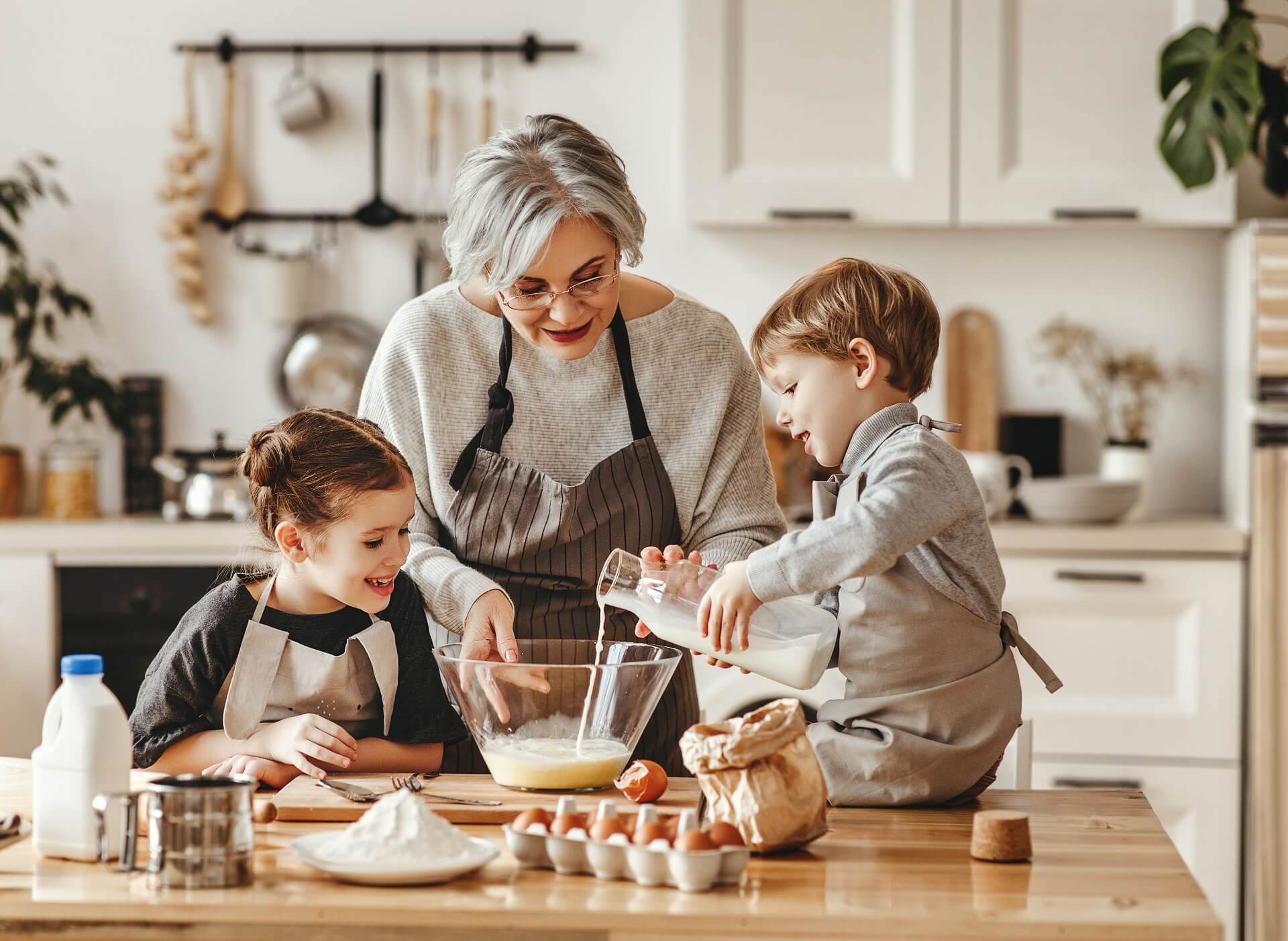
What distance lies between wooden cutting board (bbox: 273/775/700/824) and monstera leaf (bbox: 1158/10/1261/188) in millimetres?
1967

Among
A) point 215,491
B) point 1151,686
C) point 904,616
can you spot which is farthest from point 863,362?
point 215,491

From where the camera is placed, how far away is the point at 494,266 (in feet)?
4.65

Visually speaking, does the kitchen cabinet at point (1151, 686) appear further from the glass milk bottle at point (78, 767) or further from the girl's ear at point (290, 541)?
the glass milk bottle at point (78, 767)

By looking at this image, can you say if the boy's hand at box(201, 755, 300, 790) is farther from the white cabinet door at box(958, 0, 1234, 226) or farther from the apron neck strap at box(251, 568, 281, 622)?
the white cabinet door at box(958, 0, 1234, 226)

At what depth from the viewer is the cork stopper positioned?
102cm

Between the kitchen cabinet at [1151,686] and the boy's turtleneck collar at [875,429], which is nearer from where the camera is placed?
the boy's turtleneck collar at [875,429]

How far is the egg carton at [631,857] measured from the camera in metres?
0.95

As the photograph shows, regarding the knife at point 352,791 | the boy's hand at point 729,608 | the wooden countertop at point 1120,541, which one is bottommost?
the knife at point 352,791

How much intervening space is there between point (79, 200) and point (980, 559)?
276 centimetres

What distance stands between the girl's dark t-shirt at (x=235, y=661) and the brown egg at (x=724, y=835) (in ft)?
1.83

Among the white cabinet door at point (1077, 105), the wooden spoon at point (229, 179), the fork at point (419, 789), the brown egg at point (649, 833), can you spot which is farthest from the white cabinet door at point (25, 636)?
the brown egg at point (649, 833)

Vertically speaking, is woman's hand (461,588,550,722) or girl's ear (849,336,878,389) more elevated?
girl's ear (849,336,878,389)

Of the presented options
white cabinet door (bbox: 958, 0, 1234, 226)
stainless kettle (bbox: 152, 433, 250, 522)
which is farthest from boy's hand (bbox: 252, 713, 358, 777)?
white cabinet door (bbox: 958, 0, 1234, 226)

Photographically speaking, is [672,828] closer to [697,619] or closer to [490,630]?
[697,619]
